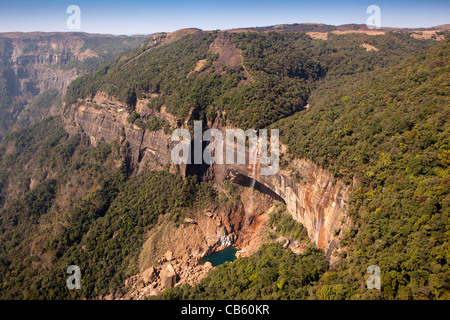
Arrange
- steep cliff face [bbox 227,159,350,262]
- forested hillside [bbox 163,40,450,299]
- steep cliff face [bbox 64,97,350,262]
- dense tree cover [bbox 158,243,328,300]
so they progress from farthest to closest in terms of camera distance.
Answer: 1. steep cliff face [bbox 64,97,350,262]
2. steep cliff face [bbox 227,159,350,262]
3. dense tree cover [bbox 158,243,328,300]
4. forested hillside [bbox 163,40,450,299]

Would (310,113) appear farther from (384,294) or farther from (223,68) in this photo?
(384,294)

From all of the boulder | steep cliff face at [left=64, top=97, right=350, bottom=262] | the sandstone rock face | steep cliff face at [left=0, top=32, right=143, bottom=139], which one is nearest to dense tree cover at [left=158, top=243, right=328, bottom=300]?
steep cliff face at [left=64, top=97, right=350, bottom=262]

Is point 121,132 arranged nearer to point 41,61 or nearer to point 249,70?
point 249,70

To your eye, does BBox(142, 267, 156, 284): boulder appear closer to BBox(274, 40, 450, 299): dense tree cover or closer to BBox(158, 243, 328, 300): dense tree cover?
BBox(158, 243, 328, 300): dense tree cover

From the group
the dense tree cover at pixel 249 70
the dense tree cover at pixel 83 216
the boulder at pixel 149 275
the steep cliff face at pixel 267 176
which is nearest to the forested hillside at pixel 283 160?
the dense tree cover at pixel 83 216

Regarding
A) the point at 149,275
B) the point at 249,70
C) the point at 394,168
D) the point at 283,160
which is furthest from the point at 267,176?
the point at 249,70

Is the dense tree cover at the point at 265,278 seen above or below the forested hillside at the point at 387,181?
below

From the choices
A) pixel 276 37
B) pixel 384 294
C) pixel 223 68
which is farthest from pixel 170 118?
pixel 384 294

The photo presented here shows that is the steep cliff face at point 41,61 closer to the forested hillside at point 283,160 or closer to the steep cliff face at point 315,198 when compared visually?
the forested hillside at point 283,160
